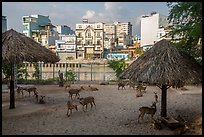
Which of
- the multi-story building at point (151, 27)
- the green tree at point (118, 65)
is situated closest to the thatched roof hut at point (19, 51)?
the green tree at point (118, 65)

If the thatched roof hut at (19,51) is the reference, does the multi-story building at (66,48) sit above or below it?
above

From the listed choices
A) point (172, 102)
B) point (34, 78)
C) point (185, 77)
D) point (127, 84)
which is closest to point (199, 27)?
point (185, 77)

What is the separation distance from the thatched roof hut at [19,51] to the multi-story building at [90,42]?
144 ft

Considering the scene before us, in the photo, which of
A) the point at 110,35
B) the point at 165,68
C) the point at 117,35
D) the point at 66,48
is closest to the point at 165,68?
the point at 165,68

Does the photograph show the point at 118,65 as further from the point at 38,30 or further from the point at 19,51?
the point at 38,30

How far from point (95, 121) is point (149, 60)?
2160 mm

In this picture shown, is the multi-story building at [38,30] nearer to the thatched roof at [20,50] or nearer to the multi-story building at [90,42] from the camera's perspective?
the multi-story building at [90,42]

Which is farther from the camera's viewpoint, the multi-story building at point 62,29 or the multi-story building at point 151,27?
the multi-story building at point 62,29

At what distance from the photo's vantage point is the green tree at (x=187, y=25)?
18.3ft

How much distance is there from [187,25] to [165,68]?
176 cm

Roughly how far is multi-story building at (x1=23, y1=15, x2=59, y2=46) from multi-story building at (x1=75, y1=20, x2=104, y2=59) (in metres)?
6.69

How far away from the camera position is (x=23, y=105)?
8070mm

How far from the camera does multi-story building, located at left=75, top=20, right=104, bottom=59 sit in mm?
53062

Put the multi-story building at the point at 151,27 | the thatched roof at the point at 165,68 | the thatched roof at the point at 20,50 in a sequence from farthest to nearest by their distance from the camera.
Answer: the multi-story building at the point at 151,27 → the thatched roof at the point at 20,50 → the thatched roof at the point at 165,68
